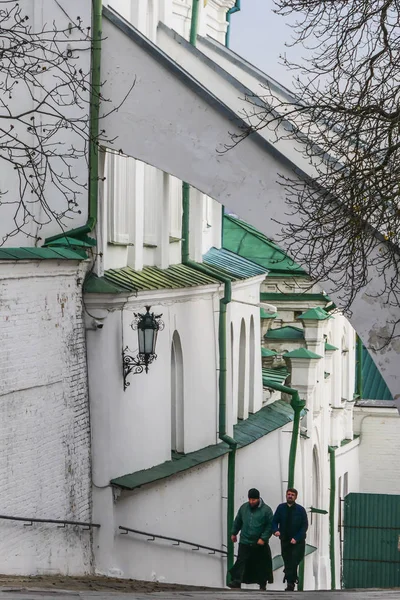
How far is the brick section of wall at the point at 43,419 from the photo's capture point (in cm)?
1470

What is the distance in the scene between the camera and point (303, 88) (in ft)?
42.6

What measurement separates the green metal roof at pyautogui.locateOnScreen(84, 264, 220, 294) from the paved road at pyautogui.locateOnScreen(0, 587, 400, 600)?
4382mm

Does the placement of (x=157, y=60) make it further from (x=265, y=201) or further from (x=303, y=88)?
(x=303, y=88)

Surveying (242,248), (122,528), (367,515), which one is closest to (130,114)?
(122,528)

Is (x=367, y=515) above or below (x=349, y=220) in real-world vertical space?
below

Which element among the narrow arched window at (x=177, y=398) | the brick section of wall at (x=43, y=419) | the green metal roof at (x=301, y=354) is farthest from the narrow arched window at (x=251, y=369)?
the brick section of wall at (x=43, y=419)

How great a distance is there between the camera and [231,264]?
2544 centimetres

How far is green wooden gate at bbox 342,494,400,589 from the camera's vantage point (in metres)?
34.0

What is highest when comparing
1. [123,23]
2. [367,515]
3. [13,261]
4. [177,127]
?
[123,23]

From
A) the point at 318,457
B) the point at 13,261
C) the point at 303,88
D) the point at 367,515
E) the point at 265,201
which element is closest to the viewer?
the point at 303,88

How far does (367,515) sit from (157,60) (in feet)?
61.9

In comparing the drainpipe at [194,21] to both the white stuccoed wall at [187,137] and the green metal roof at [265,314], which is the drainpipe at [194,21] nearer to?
the white stuccoed wall at [187,137]

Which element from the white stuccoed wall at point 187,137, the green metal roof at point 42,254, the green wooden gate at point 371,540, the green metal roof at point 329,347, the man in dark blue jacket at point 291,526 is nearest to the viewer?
the green metal roof at point 42,254

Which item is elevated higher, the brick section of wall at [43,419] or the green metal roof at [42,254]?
the green metal roof at [42,254]
